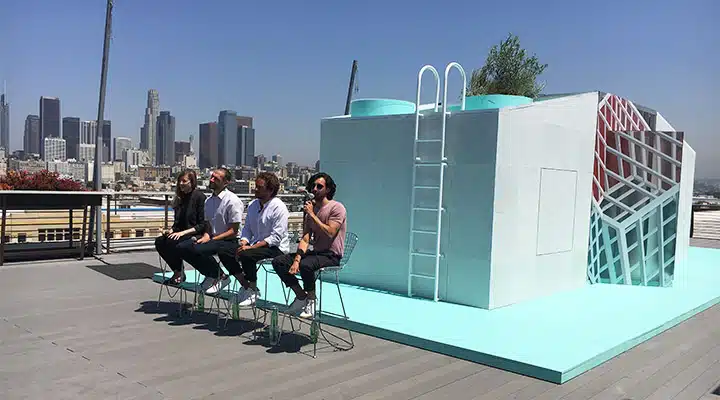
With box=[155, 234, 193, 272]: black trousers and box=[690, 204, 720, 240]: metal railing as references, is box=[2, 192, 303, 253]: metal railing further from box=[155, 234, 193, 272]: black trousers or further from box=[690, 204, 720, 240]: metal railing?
box=[690, 204, 720, 240]: metal railing

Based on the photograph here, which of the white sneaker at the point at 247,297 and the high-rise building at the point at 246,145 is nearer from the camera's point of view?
the white sneaker at the point at 247,297

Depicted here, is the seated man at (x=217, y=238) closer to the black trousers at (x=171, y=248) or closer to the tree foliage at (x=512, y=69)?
the black trousers at (x=171, y=248)

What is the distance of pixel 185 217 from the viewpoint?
545 centimetres

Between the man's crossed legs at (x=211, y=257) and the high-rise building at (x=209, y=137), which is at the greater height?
the high-rise building at (x=209, y=137)

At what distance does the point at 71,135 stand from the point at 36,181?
2.86ft

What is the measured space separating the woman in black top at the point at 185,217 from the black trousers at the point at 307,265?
139 cm

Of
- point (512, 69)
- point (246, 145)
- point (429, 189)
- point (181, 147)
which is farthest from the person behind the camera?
point (246, 145)

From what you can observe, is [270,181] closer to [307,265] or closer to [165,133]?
[307,265]

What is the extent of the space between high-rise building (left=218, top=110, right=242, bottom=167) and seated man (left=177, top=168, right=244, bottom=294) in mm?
5559

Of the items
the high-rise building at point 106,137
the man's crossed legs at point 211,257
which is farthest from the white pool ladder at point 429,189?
the high-rise building at point 106,137

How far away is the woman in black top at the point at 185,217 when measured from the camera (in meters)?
5.40

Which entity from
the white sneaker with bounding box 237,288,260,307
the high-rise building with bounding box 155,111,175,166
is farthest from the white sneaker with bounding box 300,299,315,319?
the high-rise building with bounding box 155,111,175,166

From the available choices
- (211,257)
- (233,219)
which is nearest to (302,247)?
(233,219)

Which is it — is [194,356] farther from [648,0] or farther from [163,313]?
[648,0]
